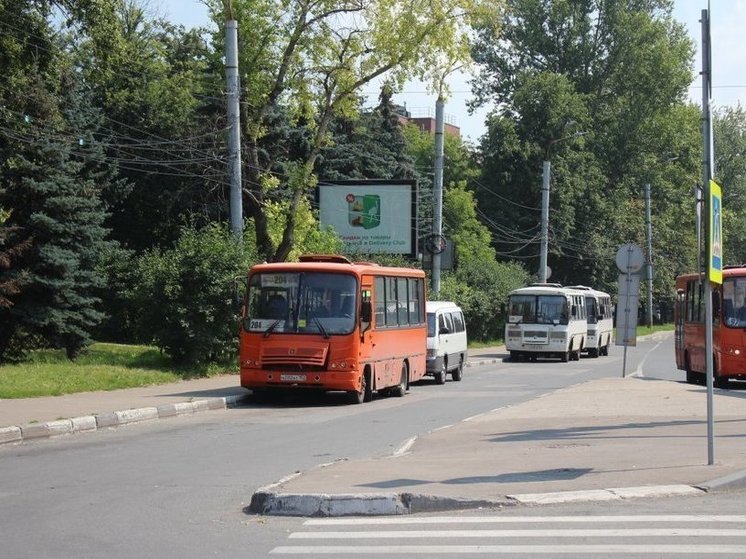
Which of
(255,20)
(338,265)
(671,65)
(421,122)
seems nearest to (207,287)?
(338,265)

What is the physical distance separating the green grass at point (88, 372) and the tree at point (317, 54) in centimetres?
603

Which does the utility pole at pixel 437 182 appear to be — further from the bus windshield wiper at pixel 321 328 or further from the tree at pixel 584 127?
the tree at pixel 584 127

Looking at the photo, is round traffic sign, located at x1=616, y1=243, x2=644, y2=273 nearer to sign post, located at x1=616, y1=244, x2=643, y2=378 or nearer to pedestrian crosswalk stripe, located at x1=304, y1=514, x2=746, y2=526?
sign post, located at x1=616, y1=244, x2=643, y2=378

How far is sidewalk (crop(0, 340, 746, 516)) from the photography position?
1004 centimetres

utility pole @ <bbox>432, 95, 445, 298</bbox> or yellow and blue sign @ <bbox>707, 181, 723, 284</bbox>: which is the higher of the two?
utility pole @ <bbox>432, 95, 445, 298</bbox>

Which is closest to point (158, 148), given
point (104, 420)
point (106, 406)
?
point (106, 406)

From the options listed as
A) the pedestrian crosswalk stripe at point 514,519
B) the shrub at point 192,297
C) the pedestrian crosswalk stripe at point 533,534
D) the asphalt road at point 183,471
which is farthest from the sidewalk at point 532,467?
the shrub at point 192,297

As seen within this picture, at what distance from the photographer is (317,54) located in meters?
34.5

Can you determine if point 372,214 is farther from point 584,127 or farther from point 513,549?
point 513,549

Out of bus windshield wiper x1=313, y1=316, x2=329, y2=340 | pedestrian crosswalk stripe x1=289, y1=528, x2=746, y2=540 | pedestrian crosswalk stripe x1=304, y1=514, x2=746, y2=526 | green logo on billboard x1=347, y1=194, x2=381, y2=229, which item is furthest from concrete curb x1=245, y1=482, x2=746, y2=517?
green logo on billboard x1=347, y1=194, x2=381, y2=229

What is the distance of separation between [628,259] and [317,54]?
Result: 1164cm

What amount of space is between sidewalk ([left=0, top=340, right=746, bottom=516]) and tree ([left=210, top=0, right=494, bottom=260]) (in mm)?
11655

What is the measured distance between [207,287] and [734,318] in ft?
42.5

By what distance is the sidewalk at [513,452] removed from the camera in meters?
10.0
